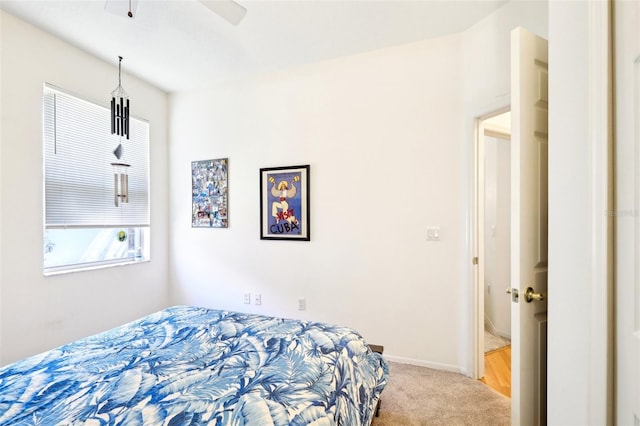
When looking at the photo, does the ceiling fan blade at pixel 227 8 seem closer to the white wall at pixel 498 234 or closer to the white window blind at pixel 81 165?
the white window blind at pixel 81 165

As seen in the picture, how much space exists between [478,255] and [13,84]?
3.73 metres

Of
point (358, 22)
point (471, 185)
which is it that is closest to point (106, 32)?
point (358, 22)

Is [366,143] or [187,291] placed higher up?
[366,143]

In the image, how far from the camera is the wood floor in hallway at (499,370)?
232cm

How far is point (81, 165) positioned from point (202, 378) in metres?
2.53

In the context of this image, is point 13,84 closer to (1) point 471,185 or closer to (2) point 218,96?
(2) point 218,96

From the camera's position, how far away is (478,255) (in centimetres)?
245

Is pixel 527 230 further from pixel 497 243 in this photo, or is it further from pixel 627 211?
pixel 497 243

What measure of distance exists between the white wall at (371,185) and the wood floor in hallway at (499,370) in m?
0.21

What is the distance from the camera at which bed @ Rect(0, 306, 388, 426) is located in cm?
102

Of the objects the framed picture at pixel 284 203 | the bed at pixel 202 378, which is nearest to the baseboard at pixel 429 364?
the bed at pixel 202 378

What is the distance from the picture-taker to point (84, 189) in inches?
111

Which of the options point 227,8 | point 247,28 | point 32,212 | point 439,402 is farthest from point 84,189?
point 439,402

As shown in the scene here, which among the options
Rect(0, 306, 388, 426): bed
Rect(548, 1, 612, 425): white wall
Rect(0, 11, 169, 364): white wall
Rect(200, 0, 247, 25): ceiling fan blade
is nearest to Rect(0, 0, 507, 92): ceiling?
Rect(0, 11, 169, 364): white wall
